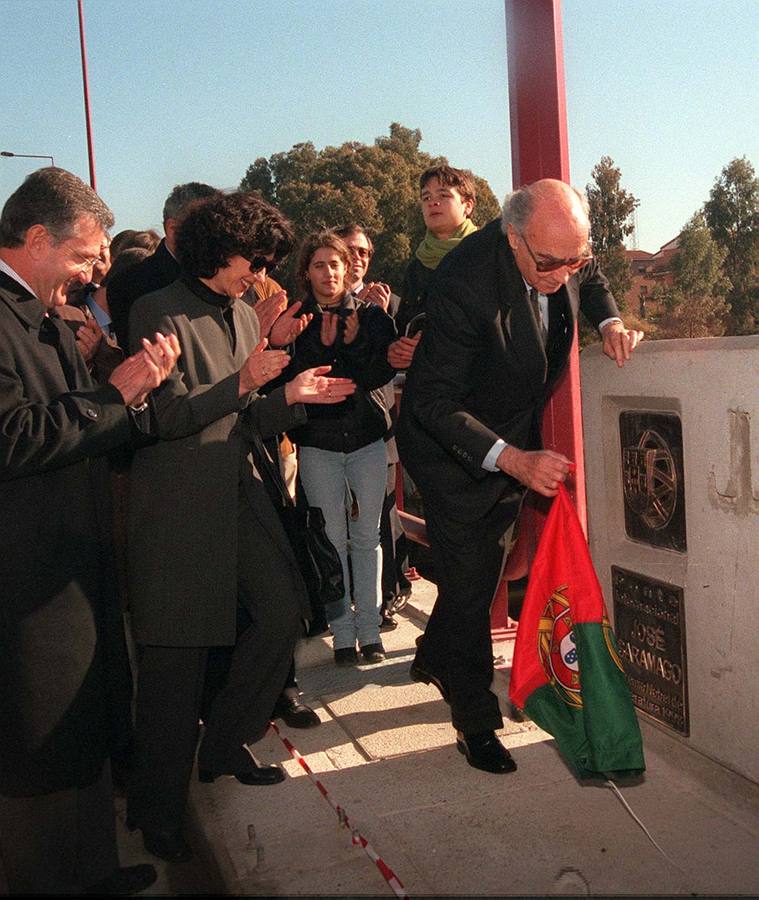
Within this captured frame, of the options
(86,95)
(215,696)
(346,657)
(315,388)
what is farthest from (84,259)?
(86,95)

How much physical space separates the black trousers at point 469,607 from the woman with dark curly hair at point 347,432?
1072 millimetres

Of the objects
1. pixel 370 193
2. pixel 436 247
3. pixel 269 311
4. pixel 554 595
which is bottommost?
pixel 554 595

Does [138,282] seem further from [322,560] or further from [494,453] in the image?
[494,453]

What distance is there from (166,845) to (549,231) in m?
2.21

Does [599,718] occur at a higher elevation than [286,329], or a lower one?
lower

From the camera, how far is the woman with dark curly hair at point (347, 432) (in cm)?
461

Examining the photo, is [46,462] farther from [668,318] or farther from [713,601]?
[668,318]

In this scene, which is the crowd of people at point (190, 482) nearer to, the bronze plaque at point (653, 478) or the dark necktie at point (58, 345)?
the dark necktie at point (58, 345)

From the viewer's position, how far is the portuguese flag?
3.19 metres

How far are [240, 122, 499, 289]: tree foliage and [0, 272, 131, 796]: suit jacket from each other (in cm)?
3596

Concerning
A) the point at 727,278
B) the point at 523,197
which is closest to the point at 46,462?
the point at 523,197

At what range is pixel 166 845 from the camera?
3172mm

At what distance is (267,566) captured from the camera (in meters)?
3.41

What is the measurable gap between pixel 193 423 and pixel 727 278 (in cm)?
6828
